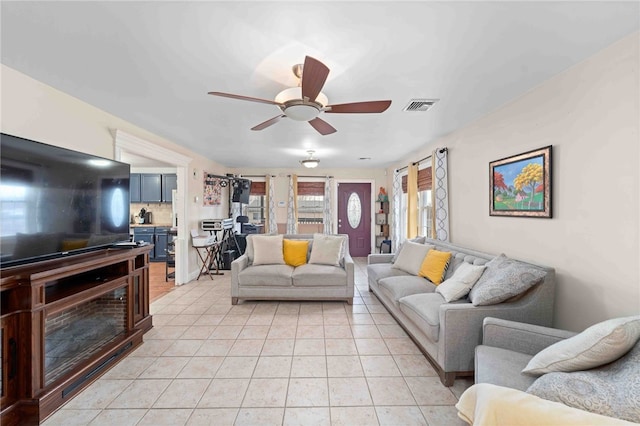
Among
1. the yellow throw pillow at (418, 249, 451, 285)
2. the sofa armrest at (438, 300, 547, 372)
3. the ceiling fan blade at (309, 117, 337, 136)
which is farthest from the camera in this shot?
the yellow throw pillow at (418, 249, 451, 285)

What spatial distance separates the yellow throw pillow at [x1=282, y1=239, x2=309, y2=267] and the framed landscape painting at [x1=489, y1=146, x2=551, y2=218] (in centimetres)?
242

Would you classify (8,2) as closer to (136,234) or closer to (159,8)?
(159,8)

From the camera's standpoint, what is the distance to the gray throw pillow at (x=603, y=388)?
0.95 metres

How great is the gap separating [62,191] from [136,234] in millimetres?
4947

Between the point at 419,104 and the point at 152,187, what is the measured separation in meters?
6.31

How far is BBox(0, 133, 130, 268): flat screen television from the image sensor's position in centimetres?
167

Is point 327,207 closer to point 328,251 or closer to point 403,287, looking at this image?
point 328,251

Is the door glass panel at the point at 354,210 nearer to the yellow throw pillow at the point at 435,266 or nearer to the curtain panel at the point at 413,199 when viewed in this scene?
the curtain panel at the point at 413,199

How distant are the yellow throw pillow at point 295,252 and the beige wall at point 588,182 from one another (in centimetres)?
249

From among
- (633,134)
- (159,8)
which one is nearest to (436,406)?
(633,134)

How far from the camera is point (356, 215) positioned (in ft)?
23.7

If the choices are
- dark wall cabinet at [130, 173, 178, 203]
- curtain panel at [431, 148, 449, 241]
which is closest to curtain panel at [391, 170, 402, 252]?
curtain panel at [431, 148, 449, 241]

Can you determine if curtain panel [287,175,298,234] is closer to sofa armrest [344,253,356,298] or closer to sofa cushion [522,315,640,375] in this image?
sofa armrest [344,253,356,298]

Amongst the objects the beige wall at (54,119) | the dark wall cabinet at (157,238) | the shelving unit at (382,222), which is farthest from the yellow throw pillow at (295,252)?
the dark wall cabinet at (157,238)
